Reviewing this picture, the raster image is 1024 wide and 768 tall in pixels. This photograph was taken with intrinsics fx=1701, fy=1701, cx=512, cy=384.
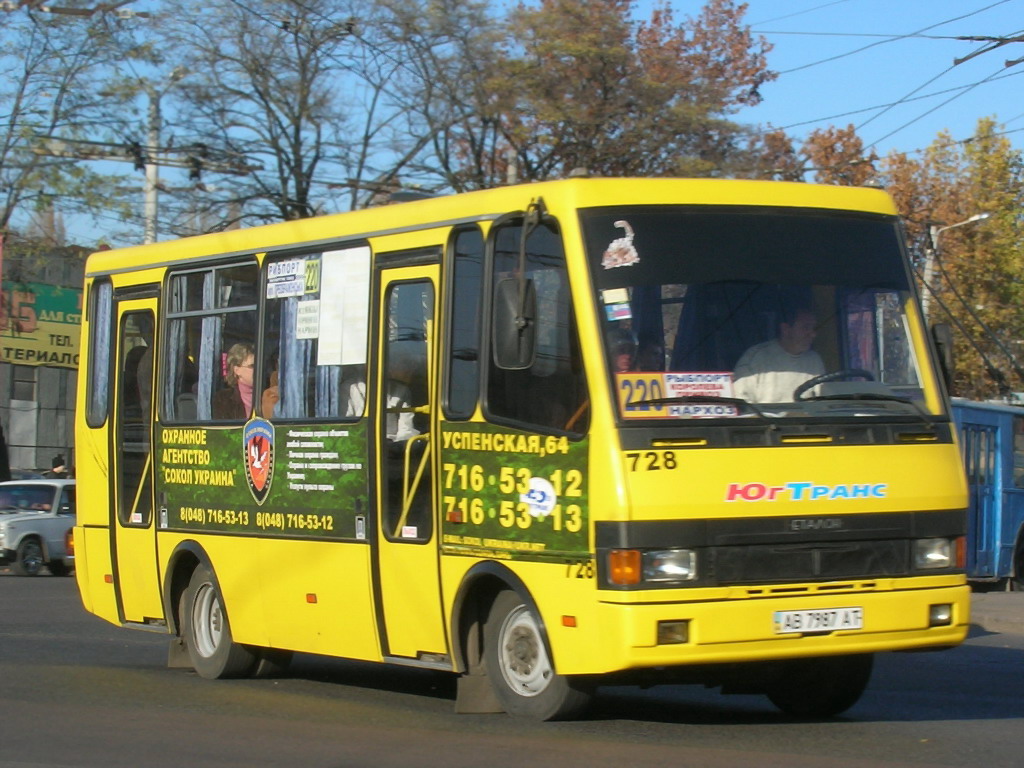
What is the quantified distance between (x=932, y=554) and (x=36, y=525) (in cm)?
1989

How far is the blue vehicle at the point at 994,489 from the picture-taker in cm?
2295

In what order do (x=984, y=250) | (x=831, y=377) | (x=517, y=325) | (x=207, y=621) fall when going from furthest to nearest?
(x=984, y=250) < (x=207, y=621) < (x=831, y=377) < (x=517, y=325)

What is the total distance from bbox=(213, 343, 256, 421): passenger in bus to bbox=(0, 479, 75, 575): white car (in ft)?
50.3

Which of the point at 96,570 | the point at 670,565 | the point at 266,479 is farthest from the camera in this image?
the point at 96,570

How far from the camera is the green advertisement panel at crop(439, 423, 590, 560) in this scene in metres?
8.16

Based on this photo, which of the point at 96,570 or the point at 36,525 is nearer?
the point at 96,570

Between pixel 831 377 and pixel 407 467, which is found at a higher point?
pixel 831 377

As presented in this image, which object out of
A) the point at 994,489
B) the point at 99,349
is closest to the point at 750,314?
the point at 99,349

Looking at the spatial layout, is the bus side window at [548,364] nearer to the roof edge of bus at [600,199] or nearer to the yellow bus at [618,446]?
the yellow bus at [618,446]

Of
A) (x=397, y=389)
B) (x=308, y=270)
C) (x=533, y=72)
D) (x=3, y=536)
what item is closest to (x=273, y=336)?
(x=308, y=270)

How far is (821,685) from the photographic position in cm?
935

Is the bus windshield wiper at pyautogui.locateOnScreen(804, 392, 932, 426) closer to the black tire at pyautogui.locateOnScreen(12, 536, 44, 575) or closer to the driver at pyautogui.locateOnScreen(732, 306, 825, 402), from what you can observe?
the driver at pyautogui.locateOnScreen(732, 306, 825, 402)

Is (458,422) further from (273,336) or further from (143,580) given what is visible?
(143,580)

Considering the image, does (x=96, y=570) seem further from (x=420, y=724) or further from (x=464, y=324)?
(x=464, y=324)
